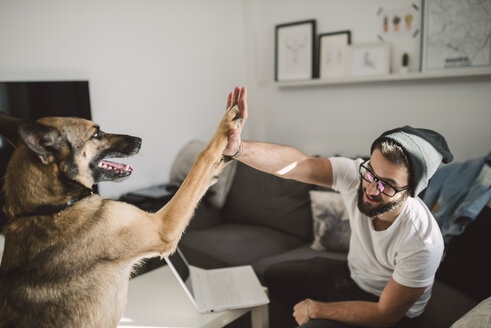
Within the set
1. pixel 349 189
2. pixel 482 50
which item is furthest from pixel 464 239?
pixel 482 50

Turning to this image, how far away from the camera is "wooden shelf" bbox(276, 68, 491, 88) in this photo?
2186mm

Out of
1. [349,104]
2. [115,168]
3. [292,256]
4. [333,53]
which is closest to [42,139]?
[115,168]

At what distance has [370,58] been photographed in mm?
2688

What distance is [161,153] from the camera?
10.3 feet

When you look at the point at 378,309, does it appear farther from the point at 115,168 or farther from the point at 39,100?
the point at 39,100

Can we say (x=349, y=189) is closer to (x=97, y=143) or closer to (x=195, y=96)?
(x=97, y=143)

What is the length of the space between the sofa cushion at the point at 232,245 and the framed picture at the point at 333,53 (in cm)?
130

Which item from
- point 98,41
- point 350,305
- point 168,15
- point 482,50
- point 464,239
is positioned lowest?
point 350,305

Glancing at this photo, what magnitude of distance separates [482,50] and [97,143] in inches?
86.8

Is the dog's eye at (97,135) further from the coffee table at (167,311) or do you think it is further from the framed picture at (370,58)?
the framed picture at (370,58)

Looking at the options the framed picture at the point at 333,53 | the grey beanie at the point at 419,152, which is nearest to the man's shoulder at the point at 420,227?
the grey beanie at the point at 419,152

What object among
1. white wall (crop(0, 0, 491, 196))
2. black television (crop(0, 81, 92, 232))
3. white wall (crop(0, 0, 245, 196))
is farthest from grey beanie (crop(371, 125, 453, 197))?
white wall (crop(0, 0, 245, 196))

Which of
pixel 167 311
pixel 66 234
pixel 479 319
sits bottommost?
pixel 167 311

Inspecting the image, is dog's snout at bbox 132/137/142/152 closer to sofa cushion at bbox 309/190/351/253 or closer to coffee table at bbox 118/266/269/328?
coffee table at bbox 118/266/269/328
